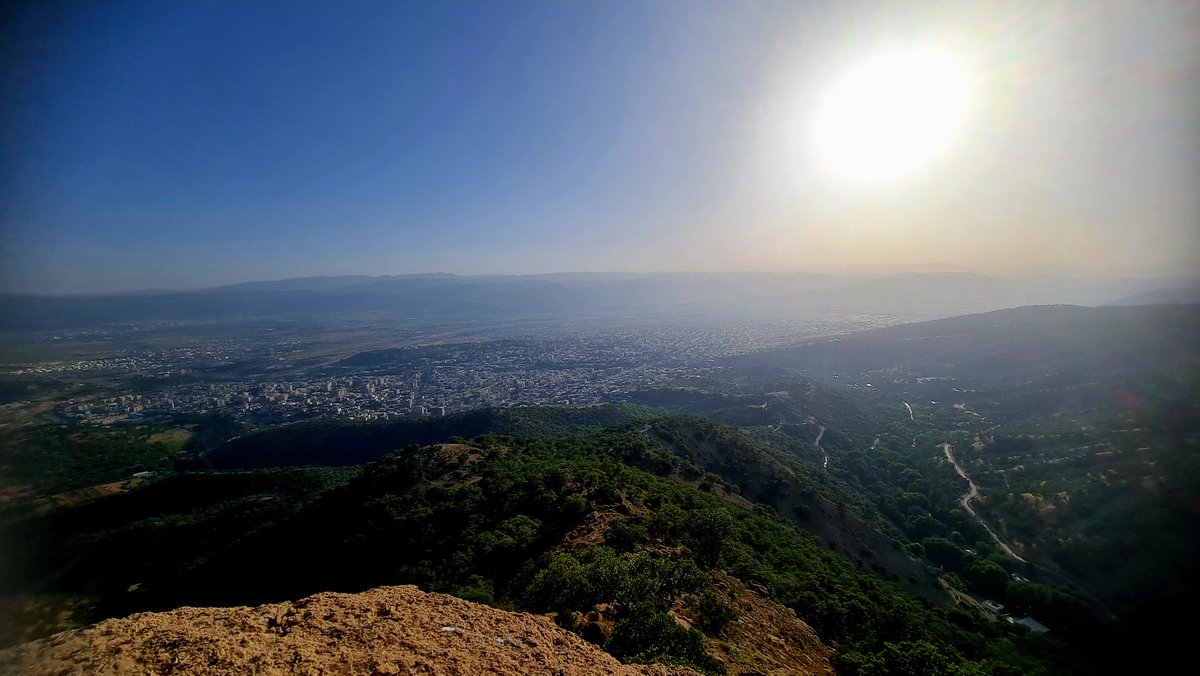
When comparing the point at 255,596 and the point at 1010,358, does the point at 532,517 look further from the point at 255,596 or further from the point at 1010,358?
the point at 1010,358

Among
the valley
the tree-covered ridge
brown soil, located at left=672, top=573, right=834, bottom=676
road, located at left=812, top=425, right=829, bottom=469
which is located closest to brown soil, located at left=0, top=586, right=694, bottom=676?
the valley

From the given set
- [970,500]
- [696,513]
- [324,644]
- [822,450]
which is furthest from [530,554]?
[822,450]

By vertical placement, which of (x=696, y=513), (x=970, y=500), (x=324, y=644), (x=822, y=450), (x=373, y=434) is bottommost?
(x=822, y=450)

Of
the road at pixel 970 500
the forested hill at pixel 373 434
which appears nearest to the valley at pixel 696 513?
the road at pixel 970 500

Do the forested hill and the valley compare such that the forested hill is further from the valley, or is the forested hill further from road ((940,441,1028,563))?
road ((940,441,1028,563))

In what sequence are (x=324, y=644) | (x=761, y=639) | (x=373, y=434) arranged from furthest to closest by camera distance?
(x=373, y=434) → (x=761, y=639) → (x=324, y=644)

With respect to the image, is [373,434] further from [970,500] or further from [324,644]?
[970,500]

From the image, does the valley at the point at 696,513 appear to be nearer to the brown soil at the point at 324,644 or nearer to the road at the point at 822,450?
the road at the point at 822,450

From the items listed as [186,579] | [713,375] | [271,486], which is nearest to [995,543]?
[186,579]
